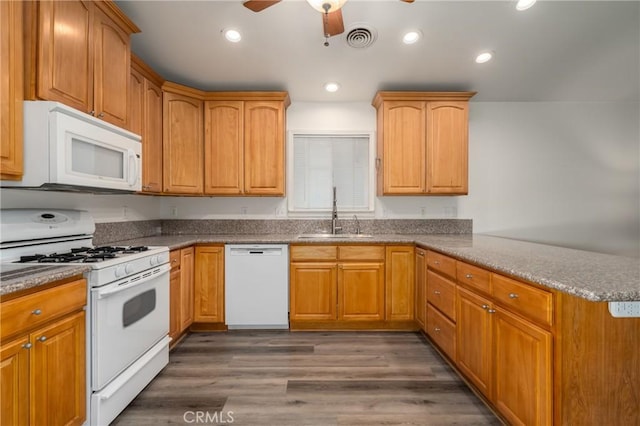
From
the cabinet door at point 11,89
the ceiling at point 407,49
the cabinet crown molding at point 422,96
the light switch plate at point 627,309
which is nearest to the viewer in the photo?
the light switch plate at point 627,309

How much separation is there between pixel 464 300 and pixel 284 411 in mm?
1363

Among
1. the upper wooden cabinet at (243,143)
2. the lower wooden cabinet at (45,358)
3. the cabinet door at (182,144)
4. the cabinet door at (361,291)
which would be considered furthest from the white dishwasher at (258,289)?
the lower wooden cabinet at (45,358)

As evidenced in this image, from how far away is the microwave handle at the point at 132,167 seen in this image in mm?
2049

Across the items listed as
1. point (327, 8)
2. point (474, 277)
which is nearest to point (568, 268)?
point (474, 277)

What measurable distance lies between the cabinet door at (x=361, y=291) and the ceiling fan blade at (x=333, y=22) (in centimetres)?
197

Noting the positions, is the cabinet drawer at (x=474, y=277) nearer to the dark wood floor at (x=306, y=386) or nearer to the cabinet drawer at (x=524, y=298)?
the cabinet drawer at (x=524, y=298)

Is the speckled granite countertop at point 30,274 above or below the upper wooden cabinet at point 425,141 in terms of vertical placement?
below

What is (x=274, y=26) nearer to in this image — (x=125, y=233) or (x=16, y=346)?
(x=125, y=233)

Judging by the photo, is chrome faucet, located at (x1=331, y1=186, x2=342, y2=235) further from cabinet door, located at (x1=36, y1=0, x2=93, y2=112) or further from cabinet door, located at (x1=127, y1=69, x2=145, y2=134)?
cabinet door, located at (x1=36, y1=0, x2=93, y2=112)

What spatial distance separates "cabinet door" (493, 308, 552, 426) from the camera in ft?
4.18

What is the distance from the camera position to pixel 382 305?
113 inches

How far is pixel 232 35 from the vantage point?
2498 millimetres

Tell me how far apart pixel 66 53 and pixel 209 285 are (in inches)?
80.8

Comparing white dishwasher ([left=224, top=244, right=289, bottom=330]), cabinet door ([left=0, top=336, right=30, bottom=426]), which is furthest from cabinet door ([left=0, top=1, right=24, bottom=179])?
white dishwasher ([left=224, top=244, right=289, bottom=330])
